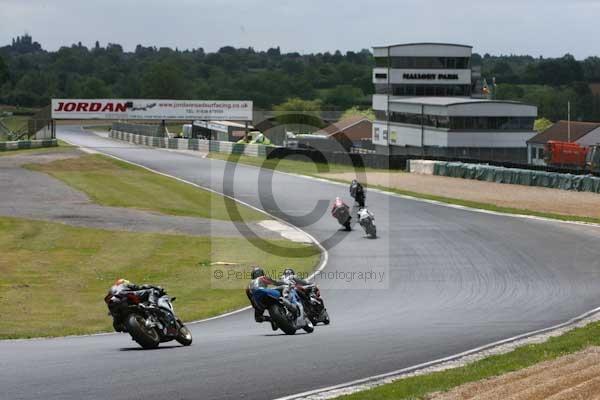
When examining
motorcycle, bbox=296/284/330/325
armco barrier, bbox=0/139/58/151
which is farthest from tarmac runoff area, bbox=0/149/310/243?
armco barrier, bbox=0/139/58/151

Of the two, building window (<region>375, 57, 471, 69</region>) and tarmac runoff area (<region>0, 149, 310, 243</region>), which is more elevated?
building window (<region>375, 57, 471, 69</region>)

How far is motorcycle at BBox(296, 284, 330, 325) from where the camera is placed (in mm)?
20938

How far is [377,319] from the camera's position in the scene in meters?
23.3

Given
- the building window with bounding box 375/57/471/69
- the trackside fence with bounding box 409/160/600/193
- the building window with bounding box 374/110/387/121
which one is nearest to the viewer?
the trackside fence with bounding box 409/160/600/193

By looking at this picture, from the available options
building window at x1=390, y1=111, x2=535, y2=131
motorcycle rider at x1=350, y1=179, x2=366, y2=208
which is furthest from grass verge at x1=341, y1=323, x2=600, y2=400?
building window at x1=390, y1=111, x2=535, y2=131

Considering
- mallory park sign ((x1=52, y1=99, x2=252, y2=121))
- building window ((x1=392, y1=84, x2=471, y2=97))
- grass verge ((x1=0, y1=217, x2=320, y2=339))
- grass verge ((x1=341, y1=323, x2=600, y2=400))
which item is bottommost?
grass verge ((x1=0, y1=217, x2=320, y2=339))

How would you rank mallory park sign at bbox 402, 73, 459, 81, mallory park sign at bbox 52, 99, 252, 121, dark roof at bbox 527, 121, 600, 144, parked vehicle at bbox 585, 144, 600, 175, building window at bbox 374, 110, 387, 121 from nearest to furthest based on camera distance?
parked vehicle at bbox 585, 144, 600, 175 → mallory park sign at bbox 52, 99, 252, 121 → dark roof at bbox 527, 121, 600, 144 → mallory park sign at bbox 402, 73, 459, 81 → building window at bbox 374, 110, 387, 121

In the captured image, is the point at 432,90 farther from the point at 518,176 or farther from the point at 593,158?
the point at 518,176

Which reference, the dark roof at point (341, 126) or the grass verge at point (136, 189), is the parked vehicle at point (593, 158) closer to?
the grass verge at point (136, 189)

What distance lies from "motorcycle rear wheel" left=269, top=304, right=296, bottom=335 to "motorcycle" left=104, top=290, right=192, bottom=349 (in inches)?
89.9

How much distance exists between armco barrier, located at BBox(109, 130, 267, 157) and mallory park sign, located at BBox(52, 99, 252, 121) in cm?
333

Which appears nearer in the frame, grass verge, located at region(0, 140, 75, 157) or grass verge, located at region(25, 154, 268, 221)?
grass verge, located at region(25, 154, 268, 221)

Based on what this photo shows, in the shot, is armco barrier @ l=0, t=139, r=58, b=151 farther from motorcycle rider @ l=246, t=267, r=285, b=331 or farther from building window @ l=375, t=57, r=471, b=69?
motorcycle rider @ l=246, t=267, r=285, b=331

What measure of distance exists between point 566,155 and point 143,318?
231 ft
